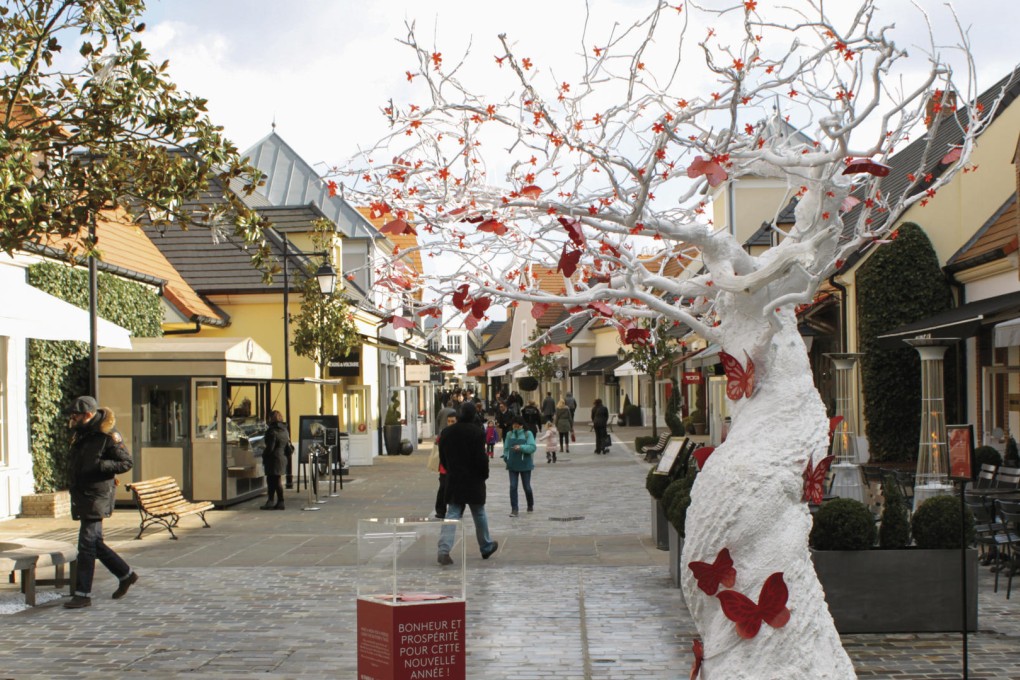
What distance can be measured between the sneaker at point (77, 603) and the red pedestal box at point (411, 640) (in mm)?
5430

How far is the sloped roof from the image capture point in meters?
35.6


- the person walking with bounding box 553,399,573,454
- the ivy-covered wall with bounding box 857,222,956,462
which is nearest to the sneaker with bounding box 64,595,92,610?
the ivy-covered wall with bounding box 857,222,956,462

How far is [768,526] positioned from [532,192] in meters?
2.05

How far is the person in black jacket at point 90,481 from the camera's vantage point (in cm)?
973

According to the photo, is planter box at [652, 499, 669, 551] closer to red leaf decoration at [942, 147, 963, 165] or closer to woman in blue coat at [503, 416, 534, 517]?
woman in blue coat at [503, 416, 534, 517]

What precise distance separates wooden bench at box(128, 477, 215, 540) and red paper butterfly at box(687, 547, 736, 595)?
10.1 m

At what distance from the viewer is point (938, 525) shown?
8555 millimetres

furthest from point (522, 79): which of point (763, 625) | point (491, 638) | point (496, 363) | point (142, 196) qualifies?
point (496, 363)

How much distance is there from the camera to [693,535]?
5.50 m

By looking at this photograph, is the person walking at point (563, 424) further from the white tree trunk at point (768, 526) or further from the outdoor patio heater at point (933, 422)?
the white tree trunk at point (768, 526)

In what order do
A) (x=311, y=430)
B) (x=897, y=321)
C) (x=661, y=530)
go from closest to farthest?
1. (x=661, y=530)
2. (x=897, y=321)
3. (x=311, y=430)

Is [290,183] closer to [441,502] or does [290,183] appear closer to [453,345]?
[441,502]

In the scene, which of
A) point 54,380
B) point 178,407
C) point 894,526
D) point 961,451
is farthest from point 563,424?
point 961,451

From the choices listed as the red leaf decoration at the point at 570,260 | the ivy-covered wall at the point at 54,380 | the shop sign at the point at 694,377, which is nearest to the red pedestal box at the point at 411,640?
the red leaf decoration at the point at 570,260
